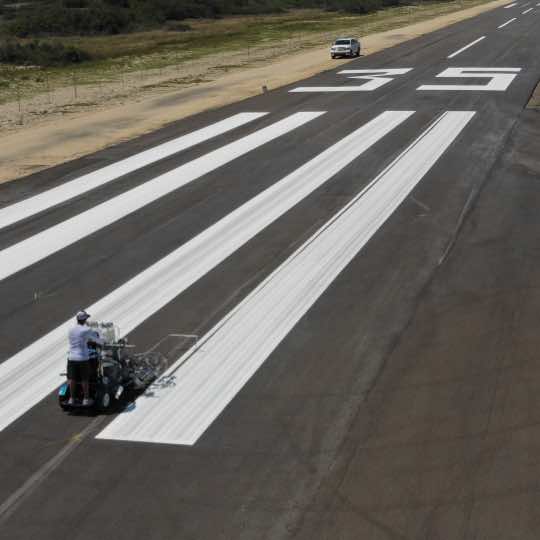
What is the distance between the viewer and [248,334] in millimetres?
15719

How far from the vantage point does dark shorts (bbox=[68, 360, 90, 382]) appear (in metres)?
12.6

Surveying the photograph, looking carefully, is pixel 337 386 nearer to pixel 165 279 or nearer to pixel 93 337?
pixel 93 337

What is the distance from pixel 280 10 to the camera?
125125 millimetres

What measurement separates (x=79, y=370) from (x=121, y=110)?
1216 inches

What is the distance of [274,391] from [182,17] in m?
105

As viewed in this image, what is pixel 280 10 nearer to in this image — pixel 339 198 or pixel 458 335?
pixel 339 198

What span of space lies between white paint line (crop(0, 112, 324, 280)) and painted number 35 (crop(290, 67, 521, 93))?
11599mm

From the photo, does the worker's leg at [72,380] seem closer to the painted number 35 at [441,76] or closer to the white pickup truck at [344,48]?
the painted number 35 at [441,76]

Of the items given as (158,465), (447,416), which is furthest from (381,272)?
(158,465)

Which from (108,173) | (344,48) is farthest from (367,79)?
(108,173)

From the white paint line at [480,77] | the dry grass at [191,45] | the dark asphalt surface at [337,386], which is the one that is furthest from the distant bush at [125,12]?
the dark asphalt surface at [337,386]

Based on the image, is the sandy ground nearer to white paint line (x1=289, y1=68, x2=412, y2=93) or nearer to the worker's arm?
white paint line (x1=289, y1=68, x2=412, y2=93)

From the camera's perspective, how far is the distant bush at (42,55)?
68.2m

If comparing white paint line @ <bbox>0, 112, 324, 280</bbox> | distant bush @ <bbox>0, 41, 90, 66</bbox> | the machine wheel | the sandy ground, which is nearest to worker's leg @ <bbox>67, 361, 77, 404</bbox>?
the machine wheel
